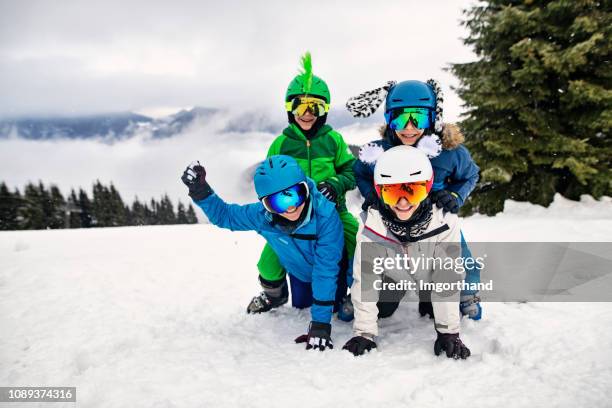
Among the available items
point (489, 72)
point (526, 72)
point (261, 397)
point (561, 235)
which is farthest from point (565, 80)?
point (261, 397)

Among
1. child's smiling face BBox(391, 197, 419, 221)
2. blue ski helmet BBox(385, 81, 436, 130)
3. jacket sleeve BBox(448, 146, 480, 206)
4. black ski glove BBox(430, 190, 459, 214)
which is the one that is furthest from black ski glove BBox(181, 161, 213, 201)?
jacket sleeve BBox(448, 146, 480, 206)

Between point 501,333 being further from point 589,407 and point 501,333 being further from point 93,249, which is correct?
point 93,249

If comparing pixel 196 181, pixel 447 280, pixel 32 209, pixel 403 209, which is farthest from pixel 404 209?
pixel 32 209

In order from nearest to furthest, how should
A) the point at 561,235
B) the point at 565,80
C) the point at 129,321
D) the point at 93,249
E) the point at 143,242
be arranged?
the point at 129,321
the point at 561,235
the point at 93,249
the point at 143,242
the point at 565,80

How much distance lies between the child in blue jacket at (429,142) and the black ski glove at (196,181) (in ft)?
5.18

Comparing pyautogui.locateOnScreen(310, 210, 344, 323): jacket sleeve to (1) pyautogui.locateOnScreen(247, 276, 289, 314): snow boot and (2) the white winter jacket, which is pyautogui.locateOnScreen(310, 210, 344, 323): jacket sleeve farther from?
(1) pyautogui.locateOnScreen(247, 276, 289, 314): snow boot

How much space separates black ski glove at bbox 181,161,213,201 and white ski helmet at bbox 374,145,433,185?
5.39 feet

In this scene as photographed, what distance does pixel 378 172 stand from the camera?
2.98 meters

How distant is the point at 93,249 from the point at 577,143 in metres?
11.0

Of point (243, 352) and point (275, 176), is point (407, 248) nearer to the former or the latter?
point (275, 176)

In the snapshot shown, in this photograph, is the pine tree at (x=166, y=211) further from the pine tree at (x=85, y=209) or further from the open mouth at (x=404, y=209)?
the open mouth at (x=404, y=209)

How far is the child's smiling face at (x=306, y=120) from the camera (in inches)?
156

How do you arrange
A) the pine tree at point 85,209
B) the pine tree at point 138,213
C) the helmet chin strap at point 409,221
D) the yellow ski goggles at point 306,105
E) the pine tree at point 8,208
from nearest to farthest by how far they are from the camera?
1. the helmet chin strap at point 409,221
2. the yellow ski goggles at point 306,105
3. the pine tree at point 8,208
4. the pine tree at point 85,209
5. the pine tree at point 138,213

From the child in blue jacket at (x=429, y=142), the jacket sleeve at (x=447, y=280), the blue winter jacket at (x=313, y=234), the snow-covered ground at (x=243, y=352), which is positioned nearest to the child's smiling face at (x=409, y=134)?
the child in blue jacket at (x=429, y=142)
